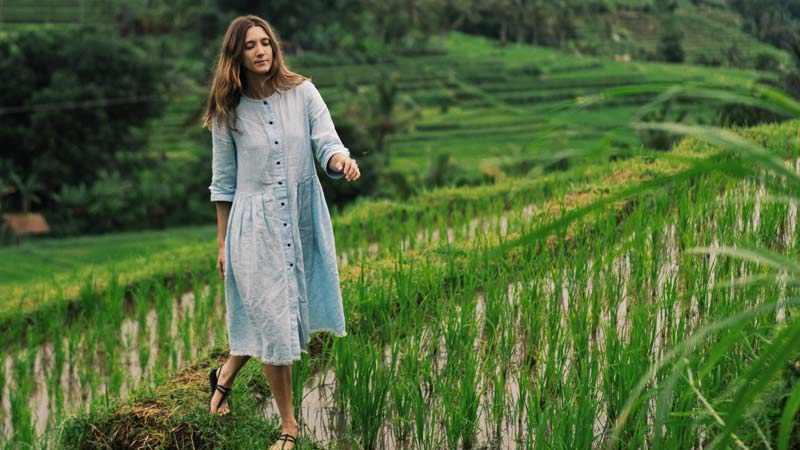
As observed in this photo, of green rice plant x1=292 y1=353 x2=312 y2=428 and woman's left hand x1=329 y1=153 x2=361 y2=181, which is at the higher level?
woman's left hand x1=329 y1=153 x2=361 y2=181

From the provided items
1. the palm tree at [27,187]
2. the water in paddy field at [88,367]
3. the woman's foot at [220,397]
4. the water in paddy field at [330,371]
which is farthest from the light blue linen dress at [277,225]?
the palm tree at [27,187]

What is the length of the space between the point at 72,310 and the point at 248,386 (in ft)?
10.1

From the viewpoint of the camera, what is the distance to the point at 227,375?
9.10 ft

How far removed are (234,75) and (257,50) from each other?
3.4 inches

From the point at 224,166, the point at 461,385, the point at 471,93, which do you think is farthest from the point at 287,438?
the point at 471,93

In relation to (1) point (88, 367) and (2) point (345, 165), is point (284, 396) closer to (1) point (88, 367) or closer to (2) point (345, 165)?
(2) point (345, 165)

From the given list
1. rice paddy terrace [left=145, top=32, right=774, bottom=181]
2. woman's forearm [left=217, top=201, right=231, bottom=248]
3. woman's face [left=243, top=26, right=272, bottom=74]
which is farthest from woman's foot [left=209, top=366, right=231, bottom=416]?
rice paddy terrace [left=145, top=32, right=774, bottom=181]

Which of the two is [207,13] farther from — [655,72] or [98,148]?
[655,72]

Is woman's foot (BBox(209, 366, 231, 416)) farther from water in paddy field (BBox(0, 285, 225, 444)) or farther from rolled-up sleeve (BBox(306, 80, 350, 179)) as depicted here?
water in paddy field (BBox(0, 285, 225, 444))

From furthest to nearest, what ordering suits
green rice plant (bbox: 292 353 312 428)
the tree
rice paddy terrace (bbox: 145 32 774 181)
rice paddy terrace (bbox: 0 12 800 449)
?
rice paddy terrace (bbox: 145 32 774 181), the tree, green rice plant (bbox: 292 353 312 428), rice paddy terrace (bbox: 0 12 800 449)

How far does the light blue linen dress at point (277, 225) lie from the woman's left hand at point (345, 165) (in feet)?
0.13

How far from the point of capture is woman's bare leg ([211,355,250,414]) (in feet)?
8.91

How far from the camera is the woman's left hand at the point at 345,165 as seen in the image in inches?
95.2

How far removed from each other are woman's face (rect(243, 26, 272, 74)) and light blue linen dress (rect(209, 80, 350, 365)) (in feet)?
0.33
